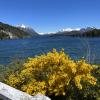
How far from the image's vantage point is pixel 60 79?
8188mm

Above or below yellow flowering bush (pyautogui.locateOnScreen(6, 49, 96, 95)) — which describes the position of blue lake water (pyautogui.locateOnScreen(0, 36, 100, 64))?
below

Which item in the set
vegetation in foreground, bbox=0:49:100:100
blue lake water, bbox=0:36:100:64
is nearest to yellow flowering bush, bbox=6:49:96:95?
vegetation in foreground, bbox=0:49:100:100

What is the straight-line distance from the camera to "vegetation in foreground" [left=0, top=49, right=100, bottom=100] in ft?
26.7

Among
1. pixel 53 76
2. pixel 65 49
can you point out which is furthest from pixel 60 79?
pixel 65 49

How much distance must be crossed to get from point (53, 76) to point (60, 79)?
18 centimetres

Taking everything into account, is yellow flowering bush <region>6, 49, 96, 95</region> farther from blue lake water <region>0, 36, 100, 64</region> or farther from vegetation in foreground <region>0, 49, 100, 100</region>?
blue lake water <region>0, 36, 100, 64</region>

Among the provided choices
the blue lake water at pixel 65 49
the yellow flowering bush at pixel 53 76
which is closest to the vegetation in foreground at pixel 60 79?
the yellow flowering bush at pixel 53 76

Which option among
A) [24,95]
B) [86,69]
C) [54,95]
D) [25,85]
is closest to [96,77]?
[86,69]

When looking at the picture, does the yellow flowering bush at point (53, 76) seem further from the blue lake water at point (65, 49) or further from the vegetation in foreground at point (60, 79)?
the blue lake water at point (65, 49)

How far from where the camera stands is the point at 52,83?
816cm

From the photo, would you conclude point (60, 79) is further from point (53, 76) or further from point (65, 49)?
point (65, 49)

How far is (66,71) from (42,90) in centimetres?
72

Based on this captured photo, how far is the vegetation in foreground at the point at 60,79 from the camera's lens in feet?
26.7

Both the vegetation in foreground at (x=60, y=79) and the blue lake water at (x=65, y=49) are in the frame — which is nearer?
the vegetation in foreground at (x=60, y=79)
